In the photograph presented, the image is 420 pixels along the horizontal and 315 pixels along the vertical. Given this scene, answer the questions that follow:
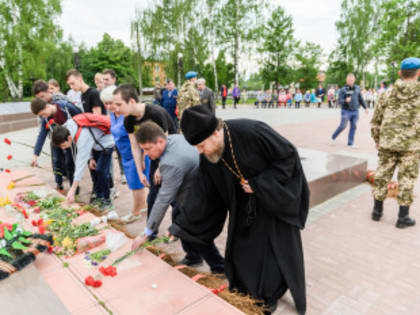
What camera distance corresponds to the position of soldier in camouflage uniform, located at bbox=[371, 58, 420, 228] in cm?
329

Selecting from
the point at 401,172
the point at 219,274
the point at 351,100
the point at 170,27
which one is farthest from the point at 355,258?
the point at 170,27

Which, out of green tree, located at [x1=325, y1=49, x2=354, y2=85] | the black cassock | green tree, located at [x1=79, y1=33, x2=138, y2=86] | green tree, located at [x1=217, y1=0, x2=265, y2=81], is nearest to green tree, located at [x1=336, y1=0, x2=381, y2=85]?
green tree, located at [x1=325, y1=49, x2=354, y2=85]

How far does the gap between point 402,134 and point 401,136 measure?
0.02 metres

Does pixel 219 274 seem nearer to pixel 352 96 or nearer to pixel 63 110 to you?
pixel 63 110

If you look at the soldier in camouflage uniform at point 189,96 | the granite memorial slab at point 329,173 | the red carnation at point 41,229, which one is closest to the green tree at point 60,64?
the soldier in camouflage uniform at point 189,96

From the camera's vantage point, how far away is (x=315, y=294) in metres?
2.45

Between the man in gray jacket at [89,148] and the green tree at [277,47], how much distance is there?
28.1m

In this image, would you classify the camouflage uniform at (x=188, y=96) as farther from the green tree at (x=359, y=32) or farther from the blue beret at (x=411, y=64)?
the green tree at (x=359, y=32)

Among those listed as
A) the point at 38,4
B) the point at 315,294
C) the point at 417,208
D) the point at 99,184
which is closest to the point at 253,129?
the point at 315,294

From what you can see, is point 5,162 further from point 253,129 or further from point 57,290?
point 253,129

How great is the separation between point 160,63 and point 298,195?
27988mm

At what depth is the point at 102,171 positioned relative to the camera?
4078 mm

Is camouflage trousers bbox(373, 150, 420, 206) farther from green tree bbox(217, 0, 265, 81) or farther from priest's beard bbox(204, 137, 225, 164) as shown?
green tree bbox(217, 0, 265, 81)

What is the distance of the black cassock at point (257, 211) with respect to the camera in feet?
6.11
